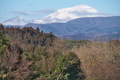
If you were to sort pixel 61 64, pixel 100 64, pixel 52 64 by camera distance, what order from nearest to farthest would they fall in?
pixel 61 64 < pixel 52 64 < pixel 100 64

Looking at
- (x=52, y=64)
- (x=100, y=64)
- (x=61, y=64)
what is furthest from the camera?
(x=100, y=64)

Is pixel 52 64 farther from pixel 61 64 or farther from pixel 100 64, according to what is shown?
pixel 100 64

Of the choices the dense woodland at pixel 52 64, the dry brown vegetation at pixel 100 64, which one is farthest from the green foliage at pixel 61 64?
the dry brown vegetation at pixel 100 64

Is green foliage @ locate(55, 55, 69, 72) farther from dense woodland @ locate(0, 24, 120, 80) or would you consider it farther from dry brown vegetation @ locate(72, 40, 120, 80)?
dry brown vegetation @ locate(72, 40, 120, 80)

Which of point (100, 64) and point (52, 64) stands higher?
point (52, 64)

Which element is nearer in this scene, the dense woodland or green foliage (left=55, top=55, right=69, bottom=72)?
the dense woodland

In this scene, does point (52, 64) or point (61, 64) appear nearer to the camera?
point (61, 64)

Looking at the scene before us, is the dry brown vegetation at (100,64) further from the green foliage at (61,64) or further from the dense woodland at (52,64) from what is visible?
the green foliage at (61,64)

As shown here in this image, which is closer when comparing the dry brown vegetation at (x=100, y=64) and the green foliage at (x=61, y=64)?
the dry brown vegetation at (x=100, y=64)

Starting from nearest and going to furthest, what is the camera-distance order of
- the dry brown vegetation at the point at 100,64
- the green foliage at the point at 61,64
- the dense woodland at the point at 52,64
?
the dense woodland at the point at 52,64 < the dry brown vegetation at the point at 100,64 < the green foliage at the point at 61,64

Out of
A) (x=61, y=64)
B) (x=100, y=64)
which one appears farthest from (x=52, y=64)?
(x=100, y=64)

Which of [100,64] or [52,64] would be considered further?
[100,64]

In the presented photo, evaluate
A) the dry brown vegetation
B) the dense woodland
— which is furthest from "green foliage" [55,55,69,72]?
the dry brown vegetation

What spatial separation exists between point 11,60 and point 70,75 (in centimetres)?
471
